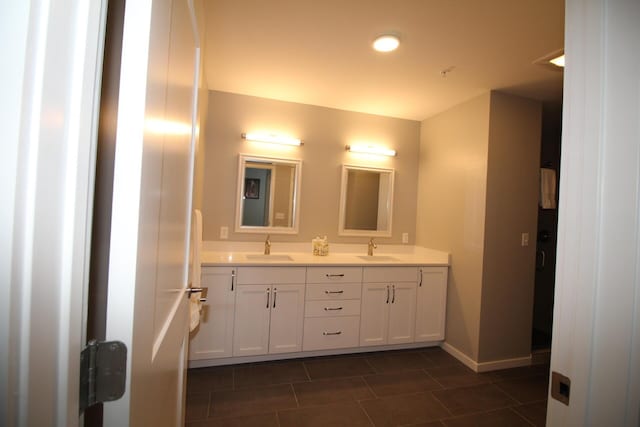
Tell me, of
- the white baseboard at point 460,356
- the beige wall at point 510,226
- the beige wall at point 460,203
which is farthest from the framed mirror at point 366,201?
the white baseboard at point 460,356

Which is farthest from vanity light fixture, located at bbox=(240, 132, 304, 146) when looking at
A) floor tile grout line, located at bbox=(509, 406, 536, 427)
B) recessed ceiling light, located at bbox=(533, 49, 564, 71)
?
floor tile grout line, located at bbox=(509, 406, 536, 427)

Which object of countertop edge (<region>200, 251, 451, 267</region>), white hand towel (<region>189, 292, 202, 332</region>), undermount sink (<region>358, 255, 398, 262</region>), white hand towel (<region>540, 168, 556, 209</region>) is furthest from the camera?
undermount sink (<region>358, 255, 398, 262</region>)

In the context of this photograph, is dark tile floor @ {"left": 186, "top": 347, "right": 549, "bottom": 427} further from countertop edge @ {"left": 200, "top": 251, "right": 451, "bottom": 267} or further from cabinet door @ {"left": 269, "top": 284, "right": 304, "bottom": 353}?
countertop edge @ {"left": 200, "top": 251, "right": 451, "bottom": 267}

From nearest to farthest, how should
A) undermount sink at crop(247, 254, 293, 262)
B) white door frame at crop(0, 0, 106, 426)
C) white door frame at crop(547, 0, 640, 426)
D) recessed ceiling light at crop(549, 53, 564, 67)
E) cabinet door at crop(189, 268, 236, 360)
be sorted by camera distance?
1. white door frame at crop(0, 0, 106, 426)
2. white door frame at crop(547, 0, 640, 426)
3. recessed ceiling light at crop(549, 53, 564, 67)
4. cabinet door at crop(189, 268, 236, 360)
5. undermount sink at crop(247, 254, 293, 262)

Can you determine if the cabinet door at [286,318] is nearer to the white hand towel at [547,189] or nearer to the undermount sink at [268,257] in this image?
the undermount sink at [268,257]

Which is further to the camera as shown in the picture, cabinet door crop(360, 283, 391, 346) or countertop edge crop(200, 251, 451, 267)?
cabinet door crop(360, 283, 391, 346)

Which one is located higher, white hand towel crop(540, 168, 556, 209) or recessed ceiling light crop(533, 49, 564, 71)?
recessed ceiling light crop(533, 49, 564, 71)

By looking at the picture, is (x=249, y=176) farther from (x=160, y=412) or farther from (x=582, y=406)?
(x=582, y=406)

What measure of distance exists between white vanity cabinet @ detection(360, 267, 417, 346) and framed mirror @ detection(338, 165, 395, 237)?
24.9 inches

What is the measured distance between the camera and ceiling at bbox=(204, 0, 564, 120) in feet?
5.14

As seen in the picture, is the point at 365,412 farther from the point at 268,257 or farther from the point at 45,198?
the point at 45,198

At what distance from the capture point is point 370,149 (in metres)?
3.15

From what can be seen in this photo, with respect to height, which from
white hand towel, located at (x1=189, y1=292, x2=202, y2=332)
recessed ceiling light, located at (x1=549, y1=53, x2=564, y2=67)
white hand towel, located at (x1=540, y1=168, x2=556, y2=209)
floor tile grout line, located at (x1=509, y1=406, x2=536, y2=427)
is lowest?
floor tile grout line, located at (x1=509, y1=406, x2=536, y2=427)

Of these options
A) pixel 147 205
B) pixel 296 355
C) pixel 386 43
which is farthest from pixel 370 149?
pixel 147 205
